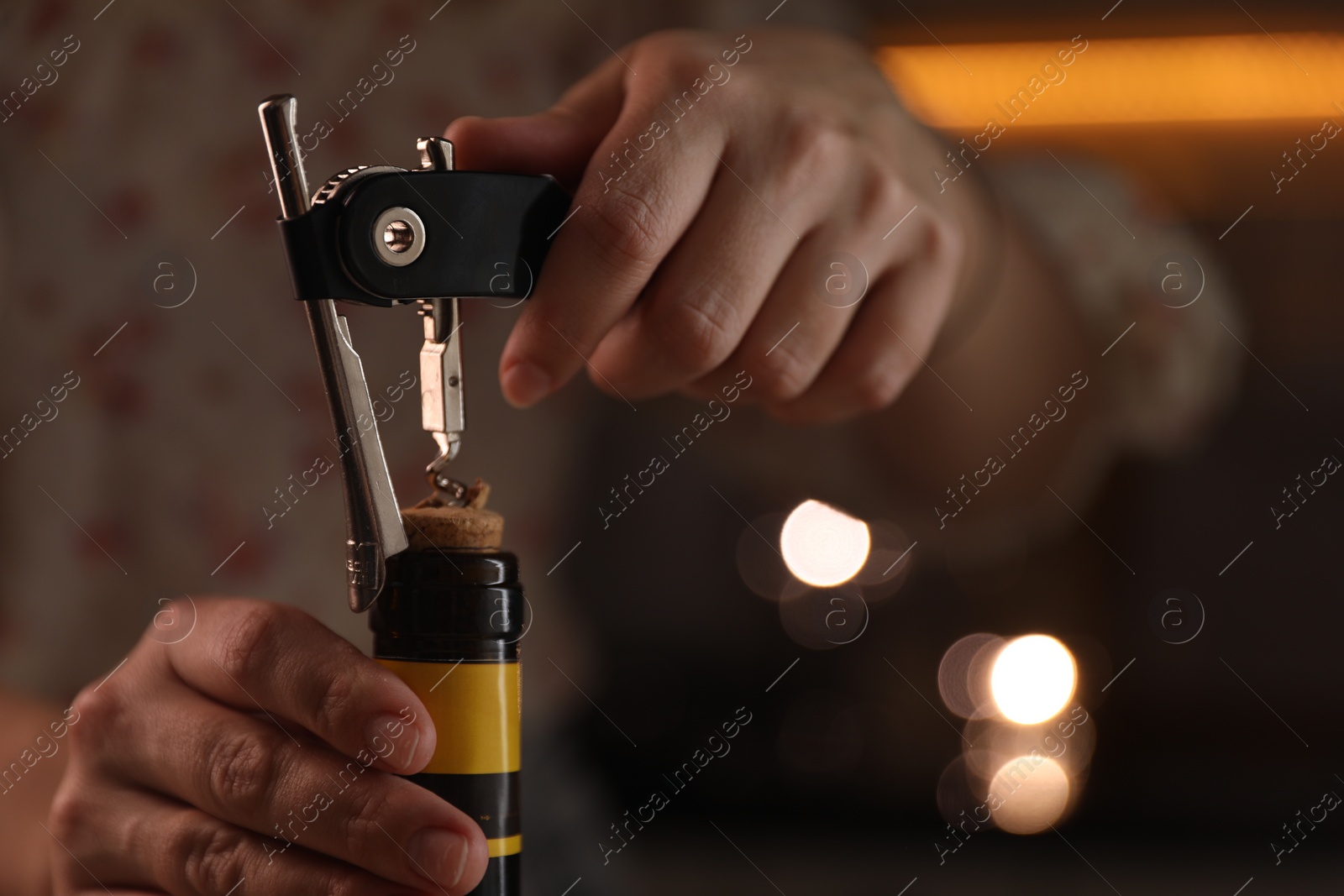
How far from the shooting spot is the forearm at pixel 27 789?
0.74 metres

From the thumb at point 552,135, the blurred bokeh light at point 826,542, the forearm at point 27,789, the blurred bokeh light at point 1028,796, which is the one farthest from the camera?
the blurred bokeh light at point 1028,796

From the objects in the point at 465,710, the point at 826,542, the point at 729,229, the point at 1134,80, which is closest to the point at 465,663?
the point at 465,710

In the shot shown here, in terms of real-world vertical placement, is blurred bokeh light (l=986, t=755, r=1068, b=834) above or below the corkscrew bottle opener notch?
above

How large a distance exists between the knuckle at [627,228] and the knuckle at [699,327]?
0.04 m

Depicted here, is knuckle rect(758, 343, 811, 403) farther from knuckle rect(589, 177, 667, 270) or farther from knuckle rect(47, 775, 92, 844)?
knuckle rect(47, 775, 92, 844)

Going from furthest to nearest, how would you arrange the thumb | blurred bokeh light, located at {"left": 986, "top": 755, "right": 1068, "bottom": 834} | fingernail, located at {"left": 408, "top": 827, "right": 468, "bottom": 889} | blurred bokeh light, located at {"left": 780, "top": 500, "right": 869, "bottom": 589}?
1. blurred bokeh light, located at {"left": 986, "top": 755, "right": 1068, "bottom": 834}
2. blurred bokeh light, located at {"left": 780, "top": 500, "right": 869, "bottom": 589}
3. the thumb
4. fingernail, located at {"left": 408, "top": 827, "right": 468, "bottom": 889}

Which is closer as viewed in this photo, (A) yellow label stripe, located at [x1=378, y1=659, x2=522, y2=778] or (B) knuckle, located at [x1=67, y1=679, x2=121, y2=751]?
(A) yellow label stripe, located at [x1=378, y1=659, x2=522, y2=778]

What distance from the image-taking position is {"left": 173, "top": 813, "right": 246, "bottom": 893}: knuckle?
1.57 ft

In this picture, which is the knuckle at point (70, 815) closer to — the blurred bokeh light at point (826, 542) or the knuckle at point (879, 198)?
the knuckle at point (879, 198)

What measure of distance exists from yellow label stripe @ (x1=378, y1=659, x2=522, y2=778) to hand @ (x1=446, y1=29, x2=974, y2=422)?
6.3 inches

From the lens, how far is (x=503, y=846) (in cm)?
42

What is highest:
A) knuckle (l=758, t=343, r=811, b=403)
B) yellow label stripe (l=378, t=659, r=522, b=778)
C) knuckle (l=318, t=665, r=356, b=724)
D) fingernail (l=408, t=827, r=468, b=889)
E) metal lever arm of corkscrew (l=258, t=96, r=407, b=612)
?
knuckle (l=758, t=343, r=811, b=403)

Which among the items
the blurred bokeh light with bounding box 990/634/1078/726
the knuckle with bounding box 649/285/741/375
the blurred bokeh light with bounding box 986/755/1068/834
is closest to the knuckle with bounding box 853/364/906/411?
the knuckle with bounding box 649/285/741/375

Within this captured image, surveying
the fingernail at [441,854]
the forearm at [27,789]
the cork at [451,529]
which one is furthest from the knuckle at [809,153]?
the forearm at [27,789]
